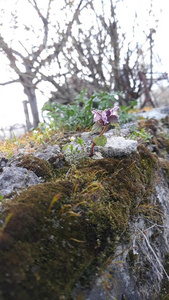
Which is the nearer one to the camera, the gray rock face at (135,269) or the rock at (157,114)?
the gray rock face at (135,269)

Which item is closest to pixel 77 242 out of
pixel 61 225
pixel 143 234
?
pixel 61 225

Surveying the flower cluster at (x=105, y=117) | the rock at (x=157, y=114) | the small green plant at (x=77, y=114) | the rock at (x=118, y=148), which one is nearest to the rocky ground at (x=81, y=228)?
the rock at (x=118, y=148)

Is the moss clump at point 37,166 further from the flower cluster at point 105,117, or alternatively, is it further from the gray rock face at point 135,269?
the gray rock face at point 135,269

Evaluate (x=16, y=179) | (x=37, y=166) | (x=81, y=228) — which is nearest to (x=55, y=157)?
(x=37, y=166)

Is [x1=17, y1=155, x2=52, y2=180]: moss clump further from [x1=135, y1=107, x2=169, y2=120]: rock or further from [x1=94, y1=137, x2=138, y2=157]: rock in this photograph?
[x1=135, y1=107, x2=169, y2=120]: rock

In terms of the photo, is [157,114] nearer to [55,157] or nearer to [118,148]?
[118,148]

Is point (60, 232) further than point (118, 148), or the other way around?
point (118, 148)
